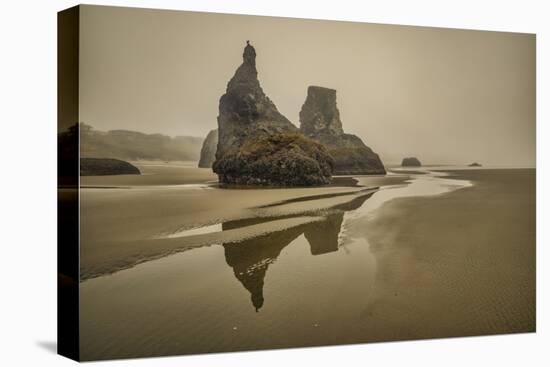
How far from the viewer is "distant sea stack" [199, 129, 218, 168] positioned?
6570 millimetres

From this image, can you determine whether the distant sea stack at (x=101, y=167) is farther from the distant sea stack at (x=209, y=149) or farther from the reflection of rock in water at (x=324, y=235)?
the reflection of rock in water at (x=324, y=235)

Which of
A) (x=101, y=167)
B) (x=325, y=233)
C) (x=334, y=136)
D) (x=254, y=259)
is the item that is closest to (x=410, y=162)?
(x=334, y=136)

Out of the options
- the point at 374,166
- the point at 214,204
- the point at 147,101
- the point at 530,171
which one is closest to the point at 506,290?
the point at 530,171

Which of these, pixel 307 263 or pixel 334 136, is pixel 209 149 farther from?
pixel 307 263

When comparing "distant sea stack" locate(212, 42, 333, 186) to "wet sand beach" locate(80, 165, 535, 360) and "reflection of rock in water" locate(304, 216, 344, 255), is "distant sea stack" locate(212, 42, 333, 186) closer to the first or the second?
"wet sand beach" locate(80, 165, 535, 360)

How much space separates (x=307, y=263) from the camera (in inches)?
260

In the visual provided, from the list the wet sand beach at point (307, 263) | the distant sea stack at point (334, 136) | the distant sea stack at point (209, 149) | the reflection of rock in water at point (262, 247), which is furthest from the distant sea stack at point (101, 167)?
the distant sea stack at point (334, 136)

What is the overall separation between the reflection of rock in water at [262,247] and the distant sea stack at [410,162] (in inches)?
37.8

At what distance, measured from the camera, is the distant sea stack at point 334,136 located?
267 inches

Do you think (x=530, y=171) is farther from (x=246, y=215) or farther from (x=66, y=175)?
(x=66, y=175)

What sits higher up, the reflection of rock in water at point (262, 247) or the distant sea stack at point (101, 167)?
the distant sea stack at point (101, 167)

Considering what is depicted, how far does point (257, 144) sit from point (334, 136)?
30.2 inches

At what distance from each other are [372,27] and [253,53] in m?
1.35

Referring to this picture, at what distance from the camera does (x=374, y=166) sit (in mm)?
7172
